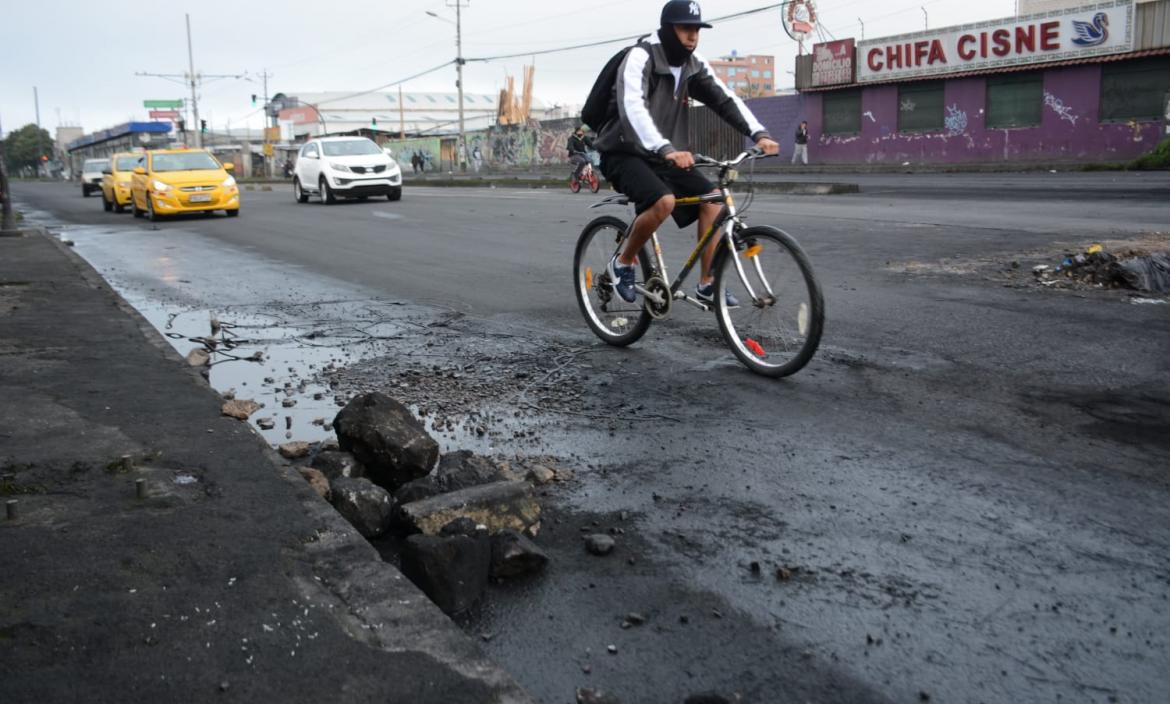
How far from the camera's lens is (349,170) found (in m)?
24.1

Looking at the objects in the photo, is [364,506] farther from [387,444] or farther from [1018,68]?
[1018,68]

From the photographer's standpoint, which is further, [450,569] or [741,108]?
[741,108]

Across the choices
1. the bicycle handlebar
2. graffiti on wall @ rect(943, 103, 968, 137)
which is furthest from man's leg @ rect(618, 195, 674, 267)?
graffiti on wall @ rect(943, 103, 968, 137)

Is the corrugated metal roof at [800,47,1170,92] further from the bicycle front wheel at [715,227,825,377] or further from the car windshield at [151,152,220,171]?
the bicycle front wheel at [715,227,825,377]

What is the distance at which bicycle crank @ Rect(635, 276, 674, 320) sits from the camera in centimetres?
602

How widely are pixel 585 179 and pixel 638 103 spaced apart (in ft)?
70.1

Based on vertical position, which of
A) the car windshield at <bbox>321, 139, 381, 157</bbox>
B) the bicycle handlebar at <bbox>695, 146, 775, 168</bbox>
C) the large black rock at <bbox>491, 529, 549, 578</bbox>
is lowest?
the large black rock at <bbox>491, 529, 549, 578</bbox>

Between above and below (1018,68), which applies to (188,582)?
below

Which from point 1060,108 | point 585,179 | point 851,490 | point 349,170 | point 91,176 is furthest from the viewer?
point 91,176

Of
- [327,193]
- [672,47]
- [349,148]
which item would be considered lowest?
[327,193]

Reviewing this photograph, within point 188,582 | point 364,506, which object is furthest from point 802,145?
point 188,582

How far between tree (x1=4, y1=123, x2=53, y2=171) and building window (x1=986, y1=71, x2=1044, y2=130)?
15744 centimetres

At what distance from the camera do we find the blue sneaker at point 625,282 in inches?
245

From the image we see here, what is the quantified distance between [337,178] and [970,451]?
21.7 metres
